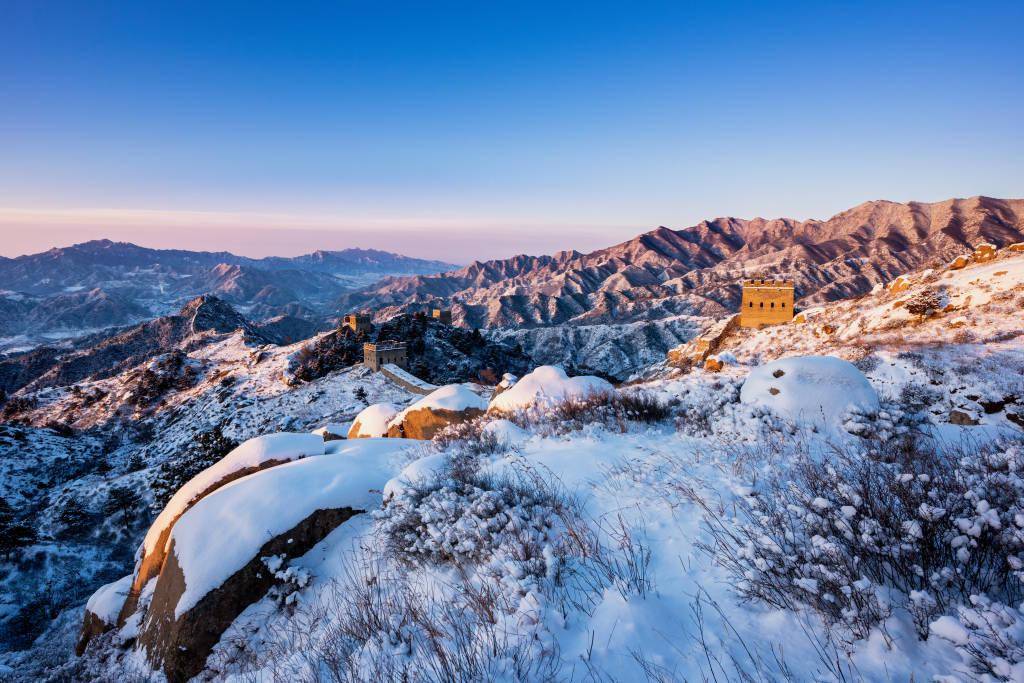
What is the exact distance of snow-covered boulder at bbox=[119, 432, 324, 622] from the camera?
7410mm

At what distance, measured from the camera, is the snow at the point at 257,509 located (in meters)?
5.48

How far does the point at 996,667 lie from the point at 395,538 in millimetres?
4655

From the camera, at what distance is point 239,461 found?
9203 millimetres

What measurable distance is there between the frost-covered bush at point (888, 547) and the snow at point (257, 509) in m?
5.13

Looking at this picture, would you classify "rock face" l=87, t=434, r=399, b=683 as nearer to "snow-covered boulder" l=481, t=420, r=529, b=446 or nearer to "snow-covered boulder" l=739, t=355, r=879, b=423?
"snow-covered boulder" l=481, t=420, r=529, b=446

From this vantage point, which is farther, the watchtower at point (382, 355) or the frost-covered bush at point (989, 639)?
the watchtower at point (382, 355)

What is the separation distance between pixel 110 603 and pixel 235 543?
464cm

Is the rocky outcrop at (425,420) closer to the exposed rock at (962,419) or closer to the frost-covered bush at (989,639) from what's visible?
the exposed rock at (962,419)

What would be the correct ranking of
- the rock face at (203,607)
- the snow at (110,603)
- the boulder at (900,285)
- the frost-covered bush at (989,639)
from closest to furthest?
the frost-covered bush at (989,639) < the rock face at (203,607) < the snow at (110,603) < the boulder at (900,285)

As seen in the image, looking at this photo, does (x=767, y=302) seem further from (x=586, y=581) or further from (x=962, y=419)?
(x=586, y=581)

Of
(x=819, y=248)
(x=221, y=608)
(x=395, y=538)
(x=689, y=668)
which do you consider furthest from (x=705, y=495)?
(x=819, y=248)

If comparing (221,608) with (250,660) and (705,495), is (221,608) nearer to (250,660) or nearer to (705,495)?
(250,660)

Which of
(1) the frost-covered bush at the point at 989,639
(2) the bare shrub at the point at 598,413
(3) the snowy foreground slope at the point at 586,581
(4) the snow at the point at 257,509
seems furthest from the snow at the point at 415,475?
(1) the frost-covered bush at the point at 989,639

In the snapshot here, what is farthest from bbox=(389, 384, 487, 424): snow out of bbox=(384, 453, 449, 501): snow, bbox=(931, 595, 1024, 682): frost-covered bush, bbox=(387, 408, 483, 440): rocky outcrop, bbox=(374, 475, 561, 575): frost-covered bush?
bbox=(931, 595, 1024, 682): frost-covered bush
